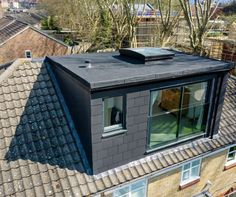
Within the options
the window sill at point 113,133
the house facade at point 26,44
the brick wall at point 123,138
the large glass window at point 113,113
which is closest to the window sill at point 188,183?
the brick wall at point 123,138

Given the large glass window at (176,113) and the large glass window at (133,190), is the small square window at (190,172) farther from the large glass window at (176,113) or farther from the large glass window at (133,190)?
the large glass window at (133,190)

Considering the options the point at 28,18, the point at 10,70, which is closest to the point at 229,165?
the point at 10,70

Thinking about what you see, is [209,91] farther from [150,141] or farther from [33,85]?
[33,85]

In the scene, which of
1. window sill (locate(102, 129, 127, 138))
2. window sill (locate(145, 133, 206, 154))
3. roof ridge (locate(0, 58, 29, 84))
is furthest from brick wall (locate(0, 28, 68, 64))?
window sill (locate(102, 129, 127, 138))

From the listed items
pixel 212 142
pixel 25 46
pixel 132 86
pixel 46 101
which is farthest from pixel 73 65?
pixel 25 46

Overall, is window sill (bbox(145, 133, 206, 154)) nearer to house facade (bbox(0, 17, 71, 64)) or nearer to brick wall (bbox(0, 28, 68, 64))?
house facade (bbox(0, 17, 71, 64))

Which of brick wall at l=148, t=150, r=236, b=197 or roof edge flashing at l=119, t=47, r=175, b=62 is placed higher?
roof edge flashing at l=119, t=47, r=175, b=62

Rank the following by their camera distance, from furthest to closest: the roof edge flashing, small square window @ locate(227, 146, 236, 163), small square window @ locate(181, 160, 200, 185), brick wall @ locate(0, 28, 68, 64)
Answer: brick wall @ locate(0, 28, 68, 64)
small square window @ locate(227, 146, 236, 163)
small square window @ locate(181, 160, 200, 185)
the roof edge flashing
